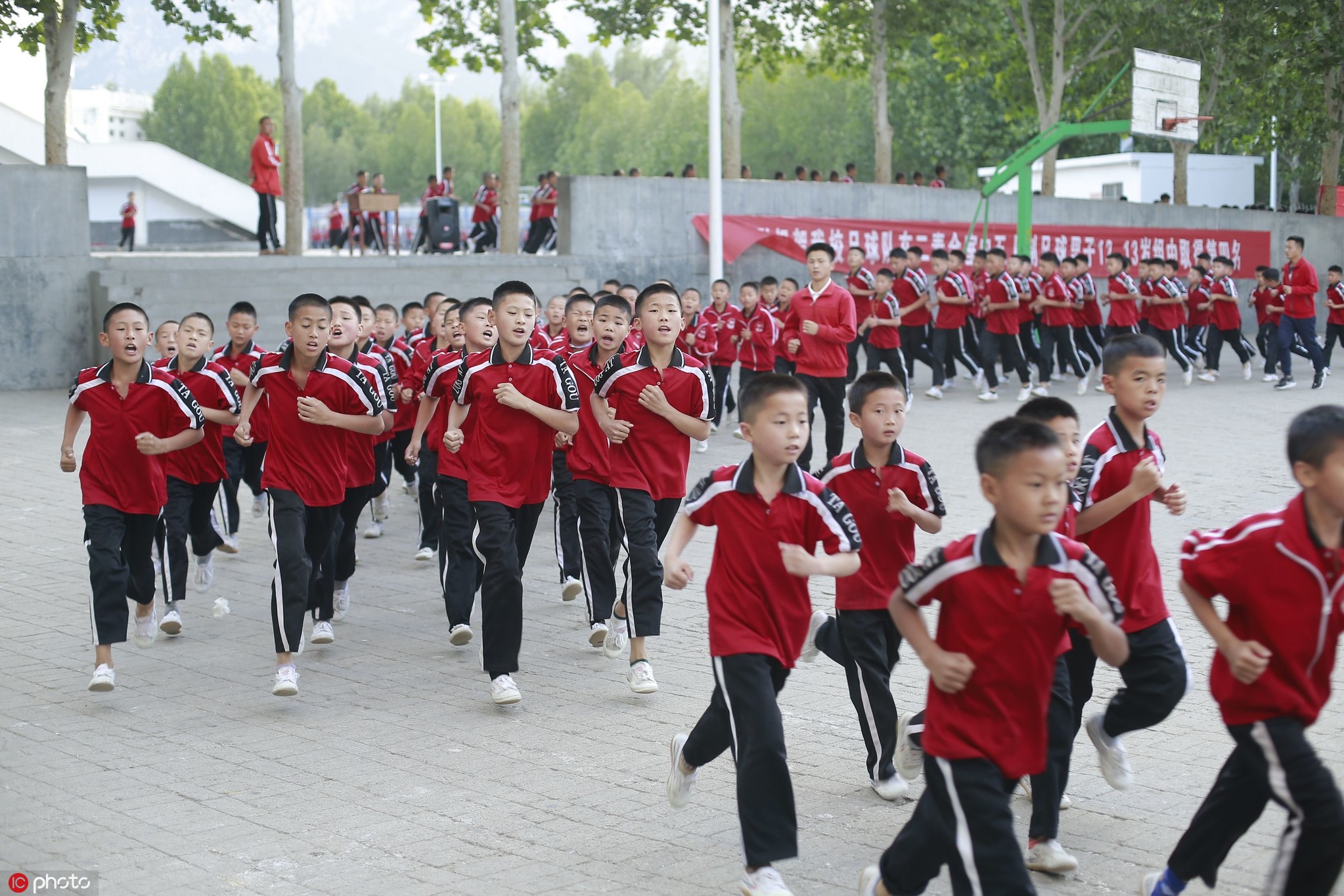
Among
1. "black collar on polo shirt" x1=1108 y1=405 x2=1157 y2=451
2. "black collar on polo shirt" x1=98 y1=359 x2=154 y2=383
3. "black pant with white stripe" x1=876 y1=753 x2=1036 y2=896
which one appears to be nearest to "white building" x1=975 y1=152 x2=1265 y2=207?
"black collar on polo shirt" x1=98 y1=359 x2=154 y2=383

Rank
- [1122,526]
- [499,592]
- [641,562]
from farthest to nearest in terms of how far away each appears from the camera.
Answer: [641,562], [499,592], [1122,526]

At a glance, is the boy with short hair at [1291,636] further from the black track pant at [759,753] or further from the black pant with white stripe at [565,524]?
the black pant with white stripe at [565,524]

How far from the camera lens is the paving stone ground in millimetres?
4500

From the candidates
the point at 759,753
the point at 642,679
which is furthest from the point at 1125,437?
the point at 642,679

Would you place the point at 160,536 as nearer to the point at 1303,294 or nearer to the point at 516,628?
the point at 516,628

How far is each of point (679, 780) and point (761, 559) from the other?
880 millimetres

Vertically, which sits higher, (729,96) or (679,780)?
(729,96)

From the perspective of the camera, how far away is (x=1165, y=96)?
26266mm

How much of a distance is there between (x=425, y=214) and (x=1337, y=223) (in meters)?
20.5

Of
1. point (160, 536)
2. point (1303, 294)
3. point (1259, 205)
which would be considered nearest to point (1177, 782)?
point (160, 536)

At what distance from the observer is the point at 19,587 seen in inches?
345

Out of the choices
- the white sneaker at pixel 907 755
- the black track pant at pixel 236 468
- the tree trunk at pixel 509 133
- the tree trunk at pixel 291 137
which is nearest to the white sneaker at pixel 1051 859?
the white sneaker at pixel 907 755

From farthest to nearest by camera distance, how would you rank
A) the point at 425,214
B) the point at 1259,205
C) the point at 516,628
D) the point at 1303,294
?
the point at 1259,205 < the point at 425,214 < the point at 1303,294 < the point at 516,628
